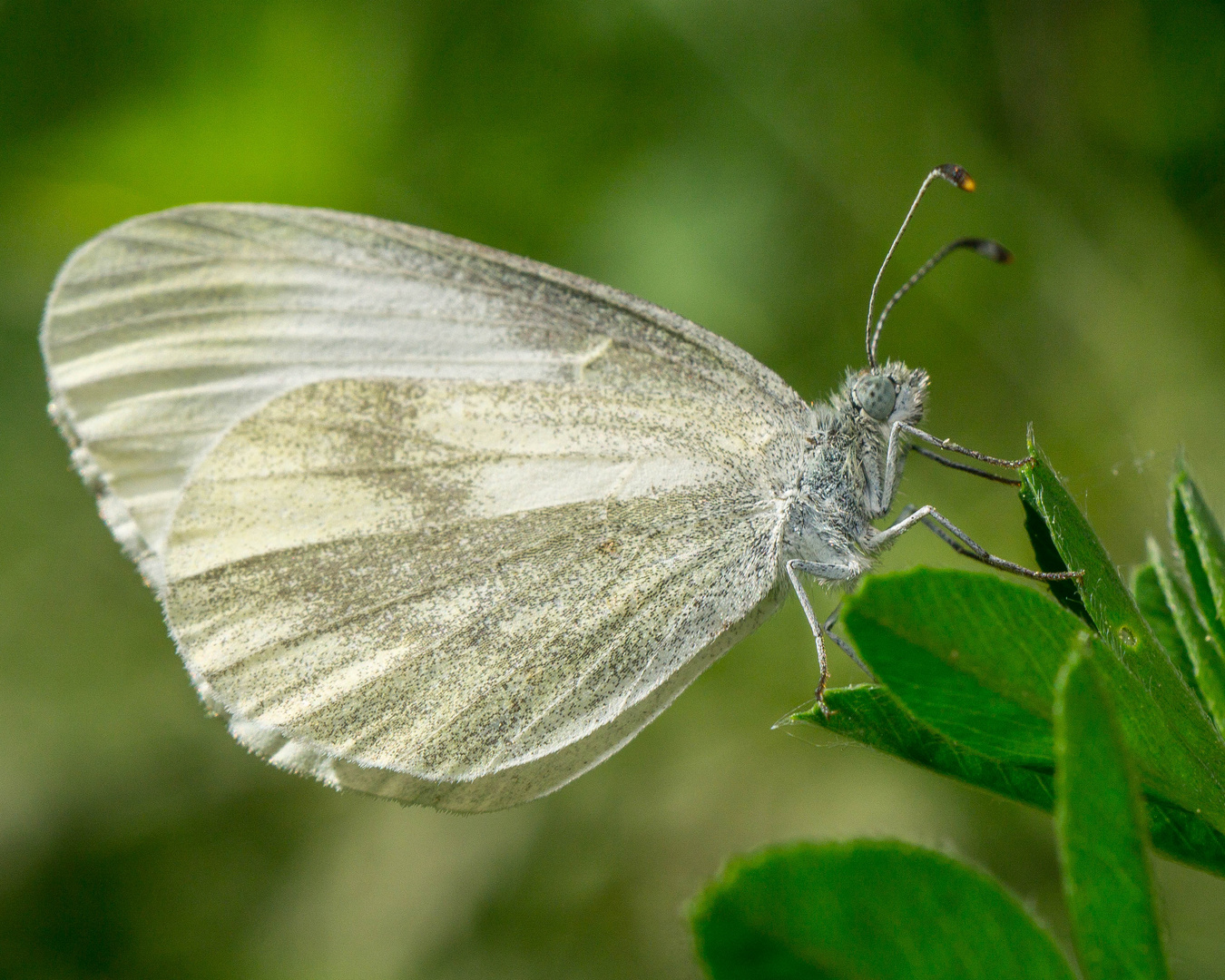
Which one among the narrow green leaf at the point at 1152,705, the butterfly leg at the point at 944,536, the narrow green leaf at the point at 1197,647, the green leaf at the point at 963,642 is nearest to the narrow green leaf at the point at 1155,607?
the narrow green leaf at the point at 1197,647

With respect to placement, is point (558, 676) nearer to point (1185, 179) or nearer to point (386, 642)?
point (386, 642)

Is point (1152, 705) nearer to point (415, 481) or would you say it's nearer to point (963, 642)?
point (963, 642)

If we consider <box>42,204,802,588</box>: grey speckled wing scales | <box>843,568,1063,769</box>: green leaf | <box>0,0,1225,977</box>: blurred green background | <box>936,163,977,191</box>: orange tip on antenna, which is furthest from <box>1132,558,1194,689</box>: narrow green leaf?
<box>0,0,1225,977</box>: blurred green background

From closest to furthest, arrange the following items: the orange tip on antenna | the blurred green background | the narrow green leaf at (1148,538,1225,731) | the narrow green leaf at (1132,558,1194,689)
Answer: the narrow green leaf at (1148,538,1225,731), the narrow green leaf at (1132,558,1194,689), the orange tip on antenna, the blurred green background

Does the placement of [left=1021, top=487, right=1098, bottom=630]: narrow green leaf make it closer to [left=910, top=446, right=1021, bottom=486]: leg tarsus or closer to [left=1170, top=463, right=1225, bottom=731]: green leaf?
[left=1170, top=463, right=1225, bottom=731]: green leaf

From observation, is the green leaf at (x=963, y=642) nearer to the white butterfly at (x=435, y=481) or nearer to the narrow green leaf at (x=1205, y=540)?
the narrow green leaf at (x=1205, y=540)

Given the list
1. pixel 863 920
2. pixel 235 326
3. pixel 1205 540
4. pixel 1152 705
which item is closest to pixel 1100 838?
pixel 863 920
